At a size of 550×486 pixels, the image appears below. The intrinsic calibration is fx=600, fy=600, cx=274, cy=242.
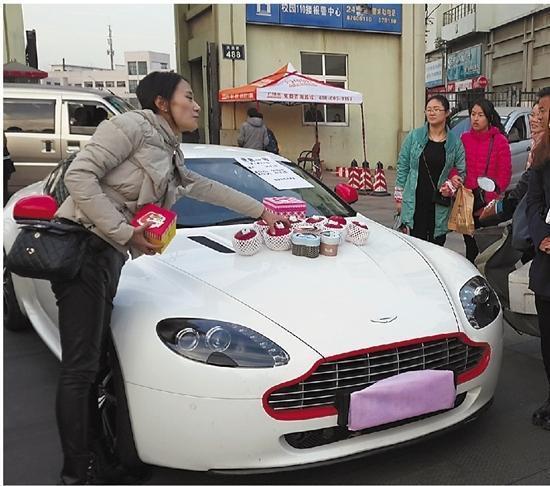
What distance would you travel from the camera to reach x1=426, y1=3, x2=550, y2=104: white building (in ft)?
80.0

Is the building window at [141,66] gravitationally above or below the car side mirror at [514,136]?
above

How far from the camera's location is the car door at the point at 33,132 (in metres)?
9.22

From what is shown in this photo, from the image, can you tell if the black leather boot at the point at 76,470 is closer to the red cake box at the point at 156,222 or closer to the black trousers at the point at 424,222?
the red cake box at the point at 156,222

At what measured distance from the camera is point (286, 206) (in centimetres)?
347

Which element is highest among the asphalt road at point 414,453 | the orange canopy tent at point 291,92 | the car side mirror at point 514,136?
the orange canopy tent at point 291,92

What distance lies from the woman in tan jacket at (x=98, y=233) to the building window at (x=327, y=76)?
556 inches

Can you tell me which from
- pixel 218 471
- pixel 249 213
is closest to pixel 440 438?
pixel 218 471

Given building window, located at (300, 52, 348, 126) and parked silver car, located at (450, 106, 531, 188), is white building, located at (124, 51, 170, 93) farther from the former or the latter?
parked silver car, located at (450, 106, 531, 188)

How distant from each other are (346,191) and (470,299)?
1.47 m

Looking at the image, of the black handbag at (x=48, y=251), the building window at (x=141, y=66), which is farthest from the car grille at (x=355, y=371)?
the building window at (x=141, y=66)

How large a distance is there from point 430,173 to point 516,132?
6.63m

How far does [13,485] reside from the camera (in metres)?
2.44

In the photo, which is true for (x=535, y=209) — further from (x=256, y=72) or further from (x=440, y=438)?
(x=256, y=72)

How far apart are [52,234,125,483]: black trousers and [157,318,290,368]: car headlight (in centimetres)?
25
